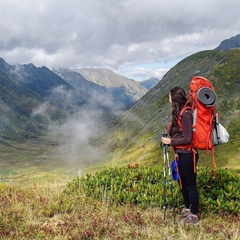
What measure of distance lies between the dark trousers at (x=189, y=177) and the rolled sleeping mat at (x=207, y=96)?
147 cm

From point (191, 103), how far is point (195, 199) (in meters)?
2.68

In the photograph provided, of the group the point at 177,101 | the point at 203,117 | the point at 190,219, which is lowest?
the point at 190,219

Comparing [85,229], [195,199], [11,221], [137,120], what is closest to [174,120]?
[195,199]

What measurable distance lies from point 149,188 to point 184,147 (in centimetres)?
279

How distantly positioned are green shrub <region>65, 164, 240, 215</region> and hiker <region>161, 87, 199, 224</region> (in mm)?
583

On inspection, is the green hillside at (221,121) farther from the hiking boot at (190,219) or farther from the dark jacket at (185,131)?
the dark jacket at (185,131)

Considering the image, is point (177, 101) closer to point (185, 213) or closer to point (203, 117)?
point (203, 117)

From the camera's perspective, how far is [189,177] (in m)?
8.87

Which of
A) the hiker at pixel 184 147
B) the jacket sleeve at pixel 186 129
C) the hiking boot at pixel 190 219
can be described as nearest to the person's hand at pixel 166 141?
the hiker at pixel 184 147

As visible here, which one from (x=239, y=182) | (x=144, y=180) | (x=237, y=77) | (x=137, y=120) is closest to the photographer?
(x=239, y=182)

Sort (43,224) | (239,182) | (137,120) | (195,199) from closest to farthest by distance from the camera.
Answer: (43,224) → (195,199) → (239,182) → (137,120)

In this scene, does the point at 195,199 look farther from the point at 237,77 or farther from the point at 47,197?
the point at 237,77

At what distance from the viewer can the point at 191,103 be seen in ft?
28.7

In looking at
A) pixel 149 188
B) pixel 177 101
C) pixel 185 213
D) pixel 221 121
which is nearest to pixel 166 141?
pixel 177 101
